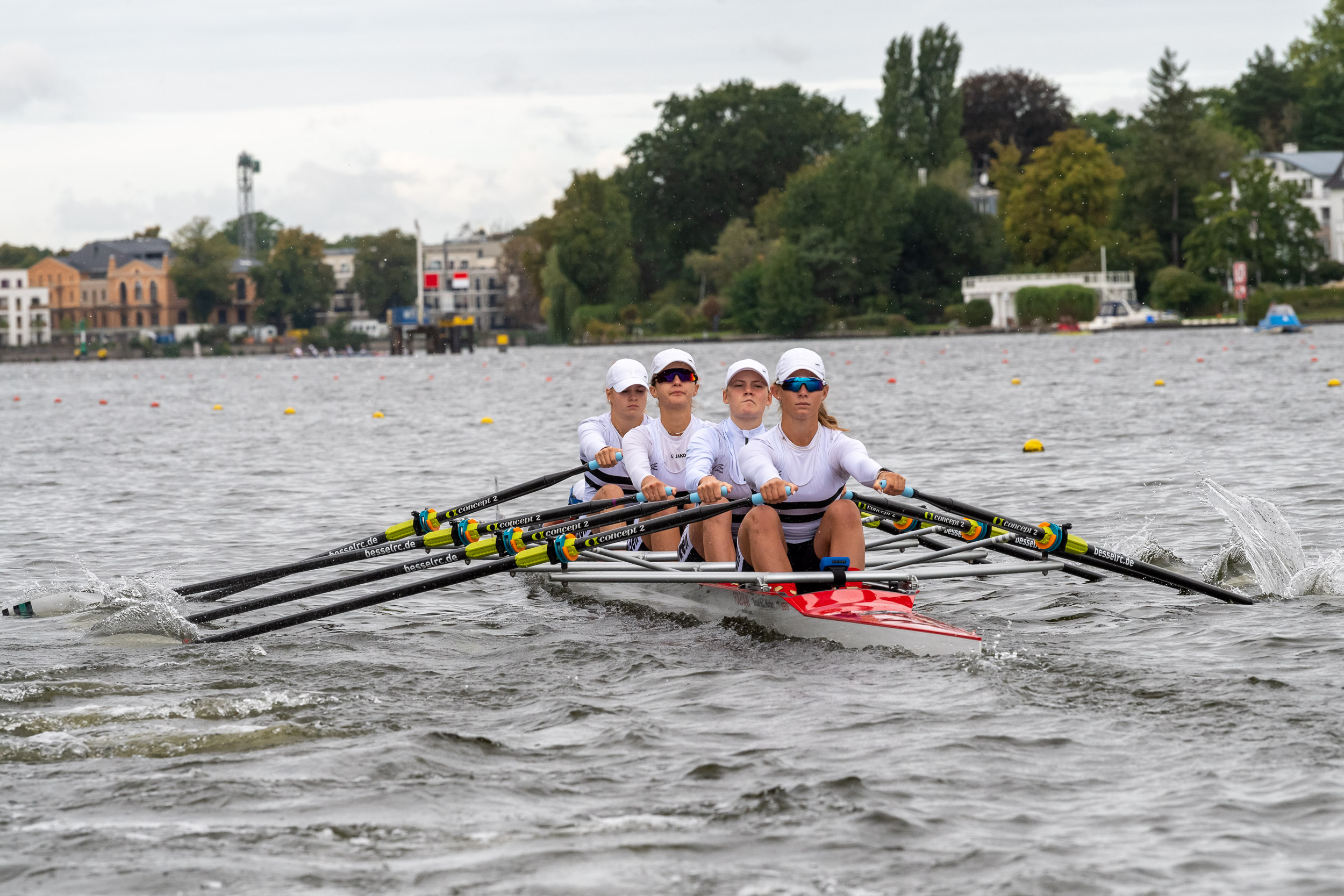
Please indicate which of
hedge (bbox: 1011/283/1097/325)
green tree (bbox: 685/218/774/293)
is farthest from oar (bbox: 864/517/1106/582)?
Result: green tree (bbox: 685/218/774/293)

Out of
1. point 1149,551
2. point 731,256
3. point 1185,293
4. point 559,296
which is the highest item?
point 731,256

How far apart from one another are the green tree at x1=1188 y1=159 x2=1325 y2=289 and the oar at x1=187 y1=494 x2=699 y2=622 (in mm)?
76945

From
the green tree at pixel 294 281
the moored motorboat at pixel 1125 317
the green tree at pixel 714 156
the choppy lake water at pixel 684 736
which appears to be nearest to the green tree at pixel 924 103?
the green tree at pixel 714 156

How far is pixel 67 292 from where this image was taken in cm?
15300

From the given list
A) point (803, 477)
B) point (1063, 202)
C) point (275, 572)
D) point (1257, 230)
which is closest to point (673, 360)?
point (803, 477)

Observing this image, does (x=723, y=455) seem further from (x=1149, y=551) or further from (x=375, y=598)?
(x=1149, y=551)

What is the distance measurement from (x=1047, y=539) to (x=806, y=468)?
4.41 feet

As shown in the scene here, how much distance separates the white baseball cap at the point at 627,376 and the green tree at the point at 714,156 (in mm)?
89599

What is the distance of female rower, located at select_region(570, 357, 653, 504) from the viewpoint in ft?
34.1

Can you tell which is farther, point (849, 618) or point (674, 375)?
point (674, 375)

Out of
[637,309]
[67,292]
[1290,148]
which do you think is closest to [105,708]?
[637,309]

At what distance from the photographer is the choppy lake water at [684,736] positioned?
4.88m

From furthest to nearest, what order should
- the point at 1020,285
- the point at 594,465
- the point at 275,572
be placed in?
the point at 1020,285 → the point at 594,465 → the point at 275,572

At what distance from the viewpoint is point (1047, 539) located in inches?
316
